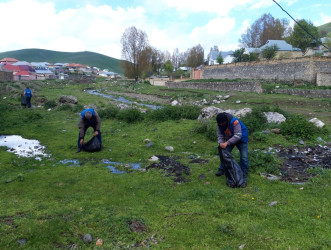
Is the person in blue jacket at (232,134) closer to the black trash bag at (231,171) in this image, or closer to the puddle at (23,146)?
the black trash bag at (231,171)

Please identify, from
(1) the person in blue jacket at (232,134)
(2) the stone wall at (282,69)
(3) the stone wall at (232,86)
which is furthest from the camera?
(2) the stone wall at (282,69)

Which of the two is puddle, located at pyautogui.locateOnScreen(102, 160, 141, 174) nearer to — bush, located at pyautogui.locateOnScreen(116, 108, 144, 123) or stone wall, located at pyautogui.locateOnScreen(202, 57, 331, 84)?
bush, located at pyautogui.locateOnScreen(116, 108, 144, 123)

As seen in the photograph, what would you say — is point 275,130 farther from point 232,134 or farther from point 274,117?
point 232,134

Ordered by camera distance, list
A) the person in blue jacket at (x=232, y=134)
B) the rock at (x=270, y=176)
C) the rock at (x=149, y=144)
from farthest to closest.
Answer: the rock at (x=149, y=144) < the rock at (x=270, y=176) < the person in blue jacket at (x=232, y=134)

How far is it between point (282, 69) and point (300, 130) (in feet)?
87.7

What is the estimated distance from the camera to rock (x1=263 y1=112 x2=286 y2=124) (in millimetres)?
11458

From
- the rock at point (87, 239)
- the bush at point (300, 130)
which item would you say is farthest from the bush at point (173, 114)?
the rock at point (87, 239)

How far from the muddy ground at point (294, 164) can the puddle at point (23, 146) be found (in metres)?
4.20

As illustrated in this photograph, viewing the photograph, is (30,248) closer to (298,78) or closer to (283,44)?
(298,78)

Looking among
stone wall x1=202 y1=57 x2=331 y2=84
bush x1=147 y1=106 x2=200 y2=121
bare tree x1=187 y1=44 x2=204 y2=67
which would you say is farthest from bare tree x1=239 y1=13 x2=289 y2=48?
bush x1=147 y1=106 x2=200 y2=121

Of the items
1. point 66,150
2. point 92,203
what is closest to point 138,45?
point 66,150

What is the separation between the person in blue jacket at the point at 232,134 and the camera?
615cm

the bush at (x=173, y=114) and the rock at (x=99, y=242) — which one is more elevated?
the bush at (x=173, y=114)

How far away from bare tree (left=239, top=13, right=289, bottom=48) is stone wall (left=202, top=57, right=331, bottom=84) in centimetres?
3551
